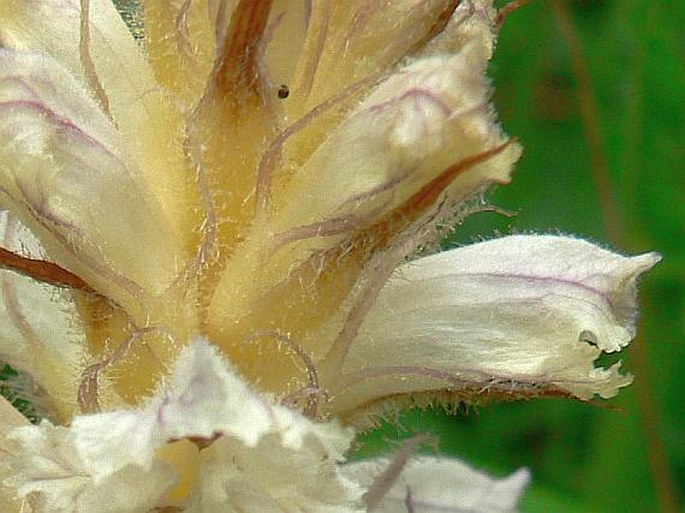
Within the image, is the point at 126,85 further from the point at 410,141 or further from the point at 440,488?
the point at 440,488

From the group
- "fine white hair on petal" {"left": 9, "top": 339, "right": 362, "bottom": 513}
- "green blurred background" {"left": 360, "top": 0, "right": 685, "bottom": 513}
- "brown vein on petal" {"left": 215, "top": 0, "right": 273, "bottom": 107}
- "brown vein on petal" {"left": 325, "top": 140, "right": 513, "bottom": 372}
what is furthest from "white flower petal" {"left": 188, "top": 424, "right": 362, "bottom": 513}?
"green blurred background" {"left": 360, "top": 0, "right": 685, "bottom": 513}

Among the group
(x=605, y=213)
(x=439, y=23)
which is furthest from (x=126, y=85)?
(x=605, y=213)

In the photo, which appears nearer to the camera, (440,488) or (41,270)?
(41,270)

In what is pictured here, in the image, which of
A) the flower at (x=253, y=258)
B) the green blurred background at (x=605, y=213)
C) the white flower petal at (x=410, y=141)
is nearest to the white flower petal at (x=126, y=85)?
the flower at (x=253, y=258)

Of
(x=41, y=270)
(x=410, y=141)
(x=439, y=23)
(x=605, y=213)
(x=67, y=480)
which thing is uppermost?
(x=605, y=213)

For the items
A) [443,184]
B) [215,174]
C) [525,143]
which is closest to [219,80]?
[215,174]

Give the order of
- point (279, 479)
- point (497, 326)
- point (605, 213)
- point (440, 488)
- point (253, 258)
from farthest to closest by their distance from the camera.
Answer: point (605, 213)
point (440, 488)
point (497, 326)
point (253, 258)
point (279, 479)
